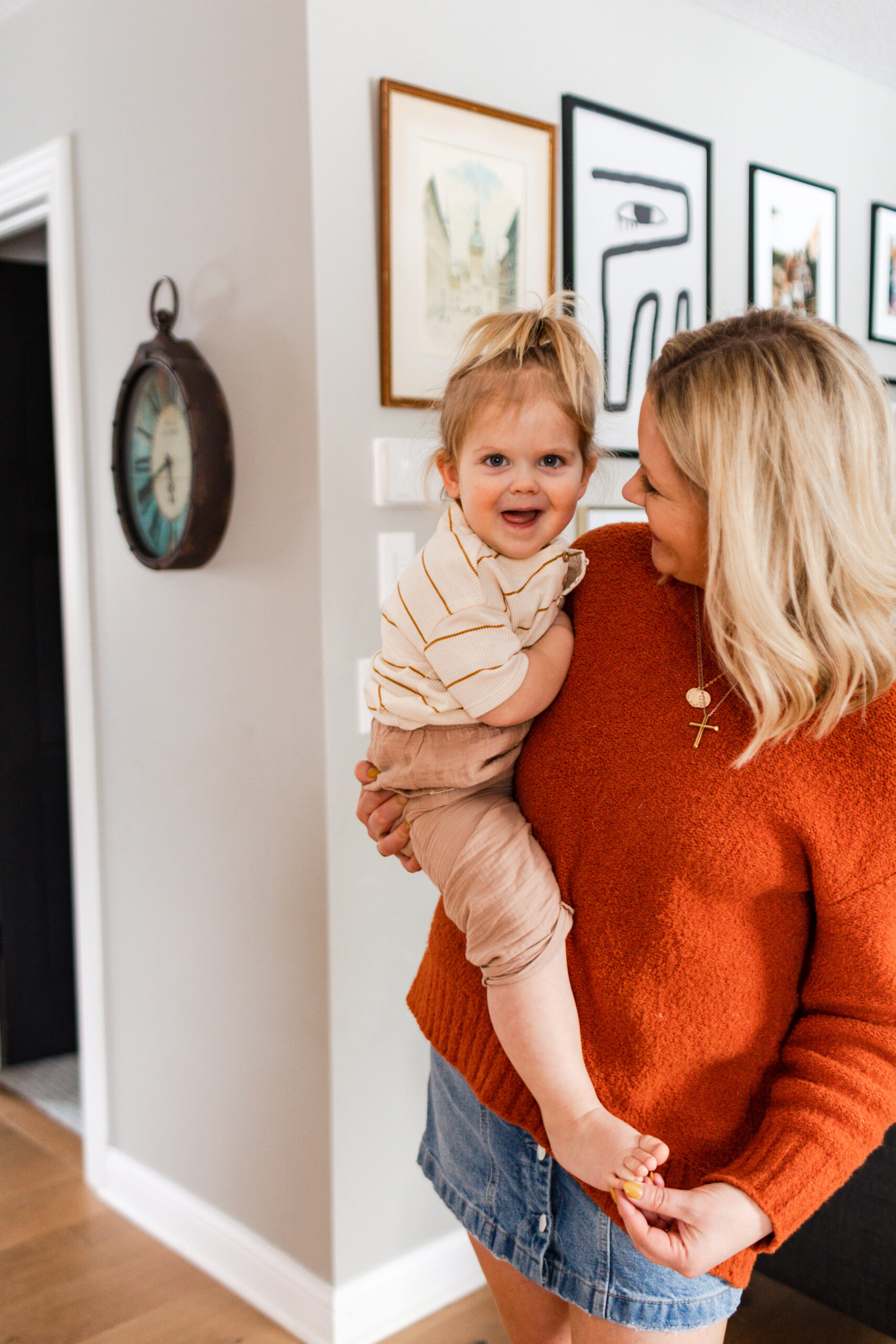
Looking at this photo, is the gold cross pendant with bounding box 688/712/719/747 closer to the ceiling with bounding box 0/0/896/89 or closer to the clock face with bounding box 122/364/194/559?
the clock face with bounding box 122/364/194/559

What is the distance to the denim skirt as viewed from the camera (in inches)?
37.9

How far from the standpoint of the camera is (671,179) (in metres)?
2.30

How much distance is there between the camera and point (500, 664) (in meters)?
1.04

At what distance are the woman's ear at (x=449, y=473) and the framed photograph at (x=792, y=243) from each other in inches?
62.0

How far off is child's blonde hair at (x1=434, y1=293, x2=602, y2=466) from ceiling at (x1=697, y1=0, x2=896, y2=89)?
166cm

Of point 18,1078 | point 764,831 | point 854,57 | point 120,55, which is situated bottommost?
point 18,1078

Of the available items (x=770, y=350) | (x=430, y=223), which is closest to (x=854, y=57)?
(x=430, y=223)

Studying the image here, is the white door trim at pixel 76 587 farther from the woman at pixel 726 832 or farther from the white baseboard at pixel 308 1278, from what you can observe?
the woman at pixel 726 832

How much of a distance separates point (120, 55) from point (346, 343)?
857 millimetres

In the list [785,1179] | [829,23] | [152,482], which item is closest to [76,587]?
[152,482]

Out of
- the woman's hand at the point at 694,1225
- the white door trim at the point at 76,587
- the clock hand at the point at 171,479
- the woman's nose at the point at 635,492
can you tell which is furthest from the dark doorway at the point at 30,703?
the woman's hand at the point at 694,1225

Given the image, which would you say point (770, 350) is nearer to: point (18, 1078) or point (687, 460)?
point (687, 460)

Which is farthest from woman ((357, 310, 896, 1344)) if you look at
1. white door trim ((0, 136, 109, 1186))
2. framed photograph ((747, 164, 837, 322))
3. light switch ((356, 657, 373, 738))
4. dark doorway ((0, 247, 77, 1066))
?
dark doorway ((0, 247, 77, 1066))

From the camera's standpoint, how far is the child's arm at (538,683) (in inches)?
40.9
